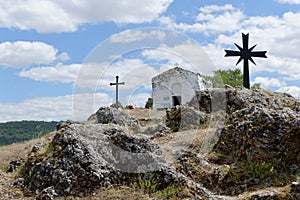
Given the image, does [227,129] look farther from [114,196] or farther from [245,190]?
[114,196]

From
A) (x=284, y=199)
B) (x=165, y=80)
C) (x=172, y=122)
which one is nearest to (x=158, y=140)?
(x=172, y=122)

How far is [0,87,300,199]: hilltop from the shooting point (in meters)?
8.48

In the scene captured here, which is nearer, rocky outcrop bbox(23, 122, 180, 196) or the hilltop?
the hilltop

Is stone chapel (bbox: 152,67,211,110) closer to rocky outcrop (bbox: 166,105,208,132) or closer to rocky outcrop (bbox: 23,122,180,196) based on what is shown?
rocky outcrop (bbox: 166,105,208,132)

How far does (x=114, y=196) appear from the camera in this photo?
822 cm

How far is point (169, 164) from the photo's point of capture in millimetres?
9180

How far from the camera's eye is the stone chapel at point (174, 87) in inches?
1283

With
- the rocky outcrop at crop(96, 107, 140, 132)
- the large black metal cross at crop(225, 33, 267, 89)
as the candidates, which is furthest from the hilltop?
→ the large black metal cross at crop(225, 33, 267, 89)

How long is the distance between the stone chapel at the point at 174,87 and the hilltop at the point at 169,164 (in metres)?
20.9

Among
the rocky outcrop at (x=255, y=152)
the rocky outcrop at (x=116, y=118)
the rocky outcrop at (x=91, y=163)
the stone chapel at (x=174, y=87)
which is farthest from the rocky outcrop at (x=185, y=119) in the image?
the stone chapel at (x=174, y=87)

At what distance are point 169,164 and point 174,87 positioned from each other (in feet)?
79.6

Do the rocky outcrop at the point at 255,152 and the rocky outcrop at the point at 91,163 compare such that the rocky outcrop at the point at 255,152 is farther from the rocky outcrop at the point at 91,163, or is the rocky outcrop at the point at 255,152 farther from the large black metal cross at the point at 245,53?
the large black metal cross at the point at 245,53

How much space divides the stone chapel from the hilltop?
2087 cm

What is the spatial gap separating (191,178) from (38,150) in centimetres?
438
